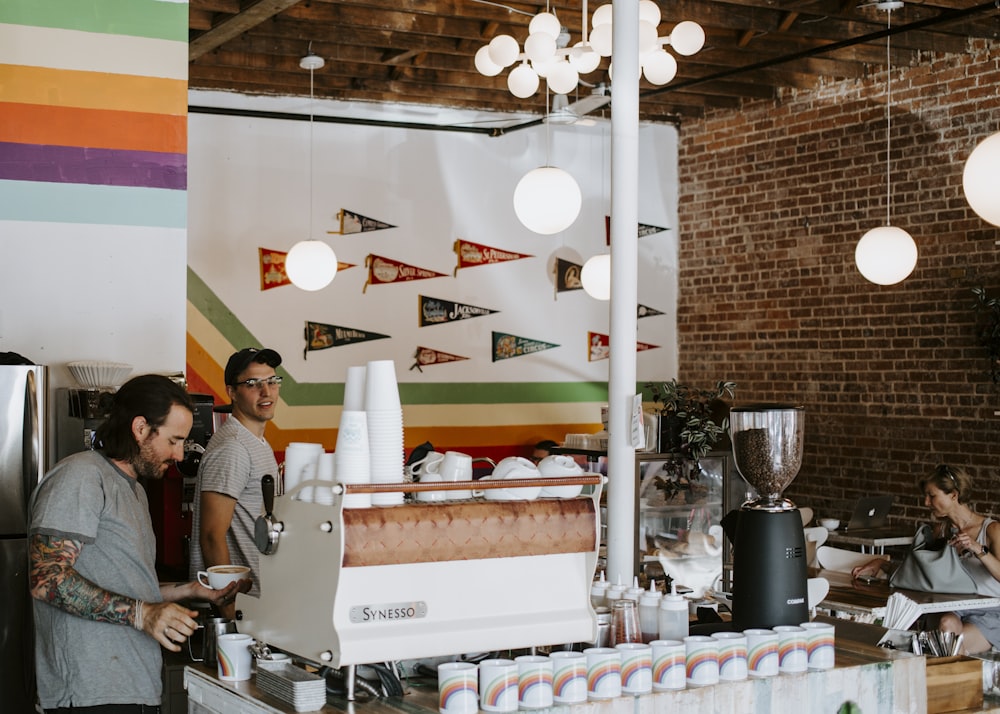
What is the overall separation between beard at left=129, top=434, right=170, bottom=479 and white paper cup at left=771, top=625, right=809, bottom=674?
1.59 metres

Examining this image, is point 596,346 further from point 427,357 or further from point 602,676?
point 602,676

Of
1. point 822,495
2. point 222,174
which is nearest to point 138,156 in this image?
point 222,174

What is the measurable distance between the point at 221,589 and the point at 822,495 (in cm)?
615

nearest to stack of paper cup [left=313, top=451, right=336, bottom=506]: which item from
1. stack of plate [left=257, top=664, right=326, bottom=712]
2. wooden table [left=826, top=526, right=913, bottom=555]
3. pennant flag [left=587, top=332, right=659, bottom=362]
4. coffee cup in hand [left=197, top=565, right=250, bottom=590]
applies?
stack of plate [left=257, top=664, right=326, bottom=712]

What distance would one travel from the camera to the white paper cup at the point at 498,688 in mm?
2398

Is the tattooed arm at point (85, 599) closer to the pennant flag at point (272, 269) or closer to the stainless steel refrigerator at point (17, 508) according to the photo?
the stainless steel refrigerator at point (17, 508)

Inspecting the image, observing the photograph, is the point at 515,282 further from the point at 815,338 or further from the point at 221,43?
the point at 221,43

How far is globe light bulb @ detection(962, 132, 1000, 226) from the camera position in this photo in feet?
14.1

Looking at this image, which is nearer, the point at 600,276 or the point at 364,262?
the point at 600,276

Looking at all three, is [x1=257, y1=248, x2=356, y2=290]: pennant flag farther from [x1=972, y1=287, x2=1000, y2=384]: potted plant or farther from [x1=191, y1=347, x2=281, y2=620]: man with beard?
[x1=191, y1=347, x2=281, y2=620]: man with beard

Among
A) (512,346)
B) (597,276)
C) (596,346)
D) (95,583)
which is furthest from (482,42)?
(95,583)

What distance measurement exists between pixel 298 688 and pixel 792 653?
3.72ft

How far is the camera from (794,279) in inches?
344

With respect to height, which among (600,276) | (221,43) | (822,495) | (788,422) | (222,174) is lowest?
(822,495)
